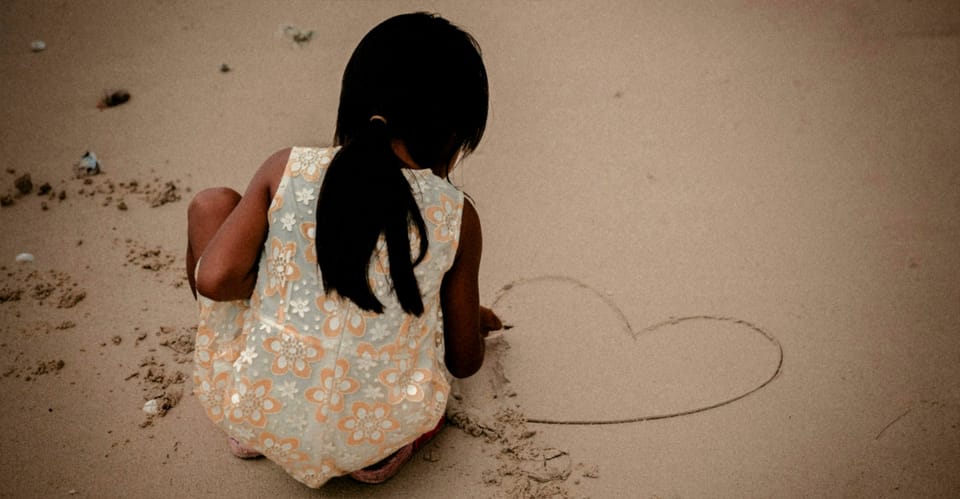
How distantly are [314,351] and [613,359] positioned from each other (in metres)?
0.85

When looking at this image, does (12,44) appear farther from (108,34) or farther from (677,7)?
(677,7)

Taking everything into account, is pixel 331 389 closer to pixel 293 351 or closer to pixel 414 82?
pixel 293 351

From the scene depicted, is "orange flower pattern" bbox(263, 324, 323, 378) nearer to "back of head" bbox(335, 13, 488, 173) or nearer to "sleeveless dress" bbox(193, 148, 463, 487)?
"sleeveless dress" bbox(193, 148, 463, 487)

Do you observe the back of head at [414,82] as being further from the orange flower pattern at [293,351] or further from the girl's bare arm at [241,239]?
the orange flower pattern at [293,351]

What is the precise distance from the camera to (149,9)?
9.46 feet

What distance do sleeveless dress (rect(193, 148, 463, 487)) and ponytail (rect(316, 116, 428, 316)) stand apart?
31 mm

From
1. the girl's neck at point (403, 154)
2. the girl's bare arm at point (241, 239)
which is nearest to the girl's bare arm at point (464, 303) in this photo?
the girl's neck at point (403, 154)

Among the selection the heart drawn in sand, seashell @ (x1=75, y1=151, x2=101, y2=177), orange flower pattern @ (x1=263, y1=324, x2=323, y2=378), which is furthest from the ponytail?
seashell @ (x1=75, y1=151, x2=101, y2=177)

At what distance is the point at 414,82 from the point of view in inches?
48.1

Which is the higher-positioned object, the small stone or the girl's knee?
the girl's knee

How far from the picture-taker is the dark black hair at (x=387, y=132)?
1196mm

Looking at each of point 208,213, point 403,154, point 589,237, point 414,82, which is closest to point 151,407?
point 208,213

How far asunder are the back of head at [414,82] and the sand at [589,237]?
0.77 m

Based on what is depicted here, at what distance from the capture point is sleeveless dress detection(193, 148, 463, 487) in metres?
1.29
